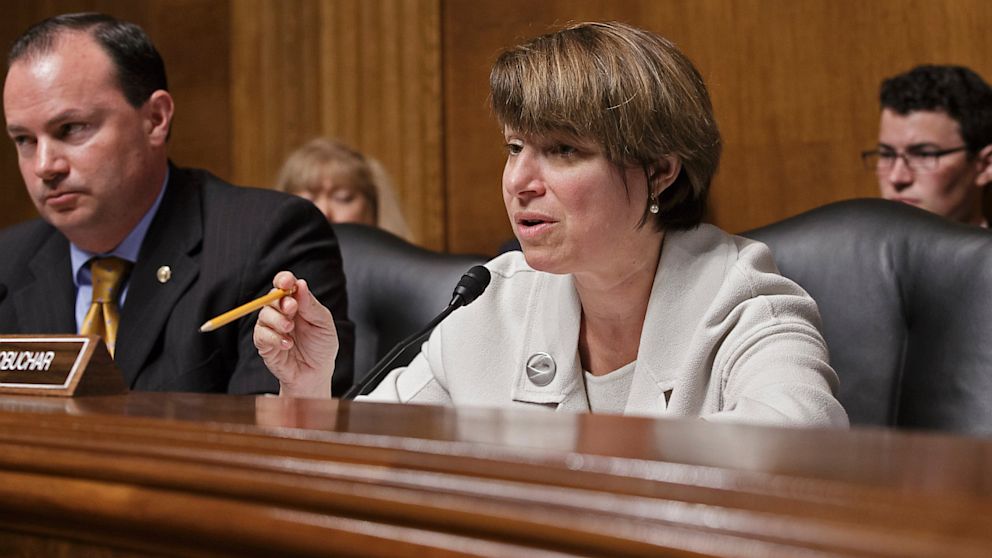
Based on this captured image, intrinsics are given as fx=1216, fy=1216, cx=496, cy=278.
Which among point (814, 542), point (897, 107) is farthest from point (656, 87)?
point (897, 107)

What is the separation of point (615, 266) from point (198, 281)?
899mm

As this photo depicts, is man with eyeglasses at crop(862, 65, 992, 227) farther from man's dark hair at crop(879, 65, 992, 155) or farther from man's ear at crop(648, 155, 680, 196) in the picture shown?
man's ear at crop(648, 155, 680, 196)

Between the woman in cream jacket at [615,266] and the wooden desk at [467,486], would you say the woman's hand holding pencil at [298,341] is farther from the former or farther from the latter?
the wooden desk at [467,486]

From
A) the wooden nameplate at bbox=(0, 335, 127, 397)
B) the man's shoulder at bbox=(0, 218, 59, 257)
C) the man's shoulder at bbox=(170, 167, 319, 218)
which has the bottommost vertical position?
the man's shoulder at bbox=(0, 218, 59, 257)

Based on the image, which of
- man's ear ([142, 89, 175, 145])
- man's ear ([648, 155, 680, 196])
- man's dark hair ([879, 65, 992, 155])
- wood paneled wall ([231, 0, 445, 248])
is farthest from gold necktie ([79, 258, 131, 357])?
man's dark hair ([879, 65, 992, 155])

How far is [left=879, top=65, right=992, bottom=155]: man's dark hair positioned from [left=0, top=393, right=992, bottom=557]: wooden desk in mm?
2446

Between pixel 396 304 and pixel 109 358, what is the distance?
4.45 ft

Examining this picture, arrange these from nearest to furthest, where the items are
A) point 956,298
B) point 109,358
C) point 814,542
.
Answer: point 814,542 → point 109,358 → point 956,298

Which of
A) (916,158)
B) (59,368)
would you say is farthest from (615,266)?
(916,158)

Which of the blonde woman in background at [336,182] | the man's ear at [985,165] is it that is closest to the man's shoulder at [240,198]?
the blonde woman in background at [336,182]

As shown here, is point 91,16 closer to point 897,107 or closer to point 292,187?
point 292,187

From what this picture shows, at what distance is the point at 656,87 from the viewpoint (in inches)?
66.7

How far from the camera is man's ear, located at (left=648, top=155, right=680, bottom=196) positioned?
176cm

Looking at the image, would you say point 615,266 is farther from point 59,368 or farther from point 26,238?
point 26,238
